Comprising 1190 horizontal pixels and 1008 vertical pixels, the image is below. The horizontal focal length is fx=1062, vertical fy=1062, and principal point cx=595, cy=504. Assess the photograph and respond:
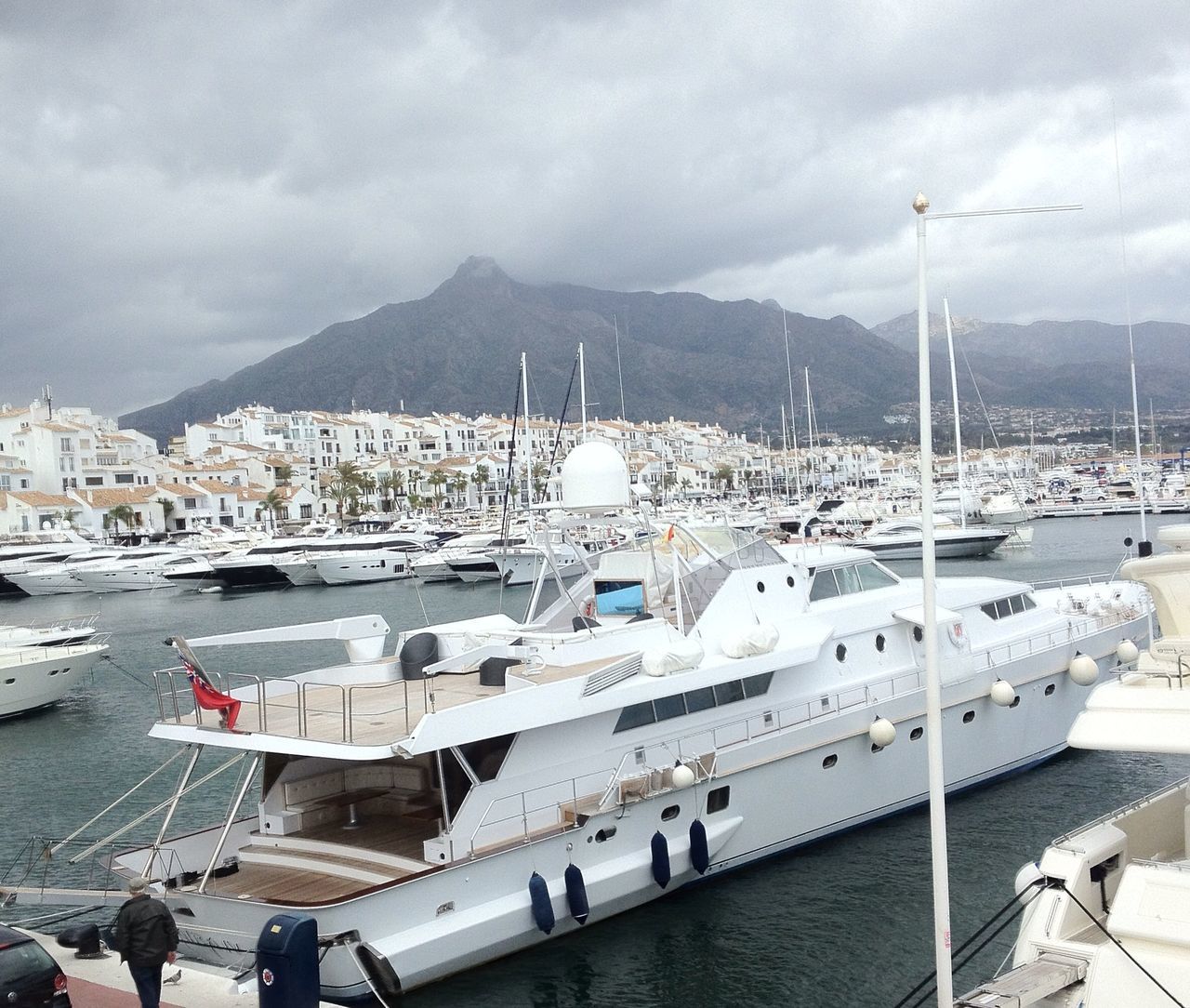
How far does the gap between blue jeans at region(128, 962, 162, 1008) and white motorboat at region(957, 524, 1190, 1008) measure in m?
6.14

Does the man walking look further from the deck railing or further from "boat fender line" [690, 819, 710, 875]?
"boat fender line" [690, 819, 710, 875]

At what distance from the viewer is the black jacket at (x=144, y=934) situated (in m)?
8.40

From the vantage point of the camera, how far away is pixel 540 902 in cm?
1106

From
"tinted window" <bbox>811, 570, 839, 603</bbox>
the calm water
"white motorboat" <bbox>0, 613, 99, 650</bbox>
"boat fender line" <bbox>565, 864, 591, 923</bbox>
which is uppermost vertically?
"tinted window" <bbox>811, 570, 839, 603</bbox>

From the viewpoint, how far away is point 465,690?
42.3ft

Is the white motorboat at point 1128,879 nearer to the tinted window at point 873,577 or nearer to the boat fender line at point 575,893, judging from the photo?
the boat fender line at point 575,893

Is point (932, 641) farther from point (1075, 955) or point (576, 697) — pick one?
point (576, 697)

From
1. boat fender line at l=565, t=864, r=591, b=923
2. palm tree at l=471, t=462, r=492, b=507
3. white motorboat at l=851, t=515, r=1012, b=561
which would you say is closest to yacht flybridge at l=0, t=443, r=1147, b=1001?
boat fender line at l=565, t=864, r=591, b=923

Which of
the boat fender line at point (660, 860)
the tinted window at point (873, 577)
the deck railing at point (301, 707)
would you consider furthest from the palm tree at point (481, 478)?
the boat fender line at point (660, 860)

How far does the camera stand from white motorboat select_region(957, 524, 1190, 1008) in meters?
6.63

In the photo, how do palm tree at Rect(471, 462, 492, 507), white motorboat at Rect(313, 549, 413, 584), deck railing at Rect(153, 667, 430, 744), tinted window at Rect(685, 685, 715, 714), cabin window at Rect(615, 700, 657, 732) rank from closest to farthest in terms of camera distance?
deck railing at Rect(153, 667, 430, 744) < cabin window at Rect(615, 700, 657, 732) < tinted window at Rect(685, 685, 715, 714) < white motorboat at Rect(313, 549, 413, 584) < palm tree at Rect(471, 462, 492, 507)

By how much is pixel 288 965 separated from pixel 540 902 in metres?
3.11

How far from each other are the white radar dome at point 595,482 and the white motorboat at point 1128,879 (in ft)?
20.2

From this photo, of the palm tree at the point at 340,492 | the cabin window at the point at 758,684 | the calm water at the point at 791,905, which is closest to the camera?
the calm water at the point at 791,905
